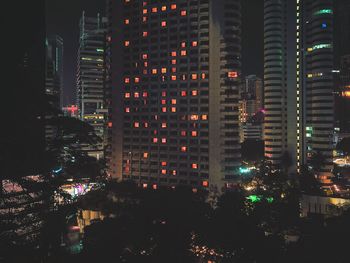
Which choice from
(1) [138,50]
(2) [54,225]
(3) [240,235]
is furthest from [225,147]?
(2) [54,225]

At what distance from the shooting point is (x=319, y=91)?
71125mm

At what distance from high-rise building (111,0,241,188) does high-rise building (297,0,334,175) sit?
20.6 metres

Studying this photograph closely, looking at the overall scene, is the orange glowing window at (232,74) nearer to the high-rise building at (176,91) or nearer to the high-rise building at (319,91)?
the high-rise building at (176,91)

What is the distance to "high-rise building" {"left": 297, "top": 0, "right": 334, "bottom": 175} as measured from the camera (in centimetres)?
6994

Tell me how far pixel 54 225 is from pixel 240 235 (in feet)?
54.3

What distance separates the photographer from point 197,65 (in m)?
64.8

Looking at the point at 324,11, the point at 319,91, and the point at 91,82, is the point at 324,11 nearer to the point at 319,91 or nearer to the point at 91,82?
the point at 319,91

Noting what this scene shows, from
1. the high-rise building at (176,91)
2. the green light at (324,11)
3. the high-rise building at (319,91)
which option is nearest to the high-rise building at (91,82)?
the high-rise building at (176,91)

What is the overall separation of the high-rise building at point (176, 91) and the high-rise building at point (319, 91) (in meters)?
20.6

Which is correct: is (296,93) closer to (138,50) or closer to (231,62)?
(231,62)

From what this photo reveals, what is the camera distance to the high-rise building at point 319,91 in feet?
229

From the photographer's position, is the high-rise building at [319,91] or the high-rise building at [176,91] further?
the high-rise building at [319,91]

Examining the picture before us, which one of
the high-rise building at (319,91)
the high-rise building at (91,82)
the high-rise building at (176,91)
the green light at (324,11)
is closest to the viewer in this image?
the high-rise building at (176,91)

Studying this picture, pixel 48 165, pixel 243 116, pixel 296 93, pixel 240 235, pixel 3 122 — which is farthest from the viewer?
pixel 243 116
